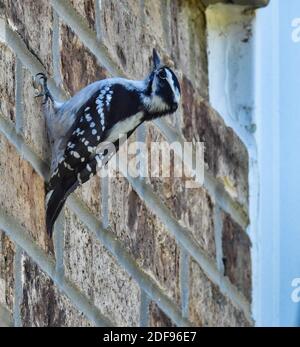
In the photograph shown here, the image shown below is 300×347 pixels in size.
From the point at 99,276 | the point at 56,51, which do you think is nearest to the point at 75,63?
the point at 56,51

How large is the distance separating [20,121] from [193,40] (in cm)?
77

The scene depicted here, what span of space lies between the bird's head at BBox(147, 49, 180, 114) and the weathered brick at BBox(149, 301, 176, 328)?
0.38 m

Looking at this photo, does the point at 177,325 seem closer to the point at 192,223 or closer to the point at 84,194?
the point at 192,223

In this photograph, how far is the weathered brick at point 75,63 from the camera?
2217mm

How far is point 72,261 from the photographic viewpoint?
2168mm

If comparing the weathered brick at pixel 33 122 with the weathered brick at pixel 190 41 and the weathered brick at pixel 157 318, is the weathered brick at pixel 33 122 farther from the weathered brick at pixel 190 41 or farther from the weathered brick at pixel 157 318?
the weathered brick at pixel 190 41

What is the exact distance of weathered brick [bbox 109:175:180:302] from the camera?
2.34m

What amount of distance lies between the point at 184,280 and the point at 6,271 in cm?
64

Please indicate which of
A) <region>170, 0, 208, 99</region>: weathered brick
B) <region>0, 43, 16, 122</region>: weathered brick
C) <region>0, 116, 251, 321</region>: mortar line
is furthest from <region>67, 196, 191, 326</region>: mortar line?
<region>170, 0, 208, 99</region>: weathered brick

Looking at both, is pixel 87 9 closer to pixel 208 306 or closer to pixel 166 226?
pixel 166 226

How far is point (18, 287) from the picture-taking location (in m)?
2.00

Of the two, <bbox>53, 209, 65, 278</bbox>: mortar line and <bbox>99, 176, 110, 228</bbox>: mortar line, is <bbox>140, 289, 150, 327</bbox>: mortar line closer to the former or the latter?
<bbox>99, 176, 110, 228</bbox>: mortar line
